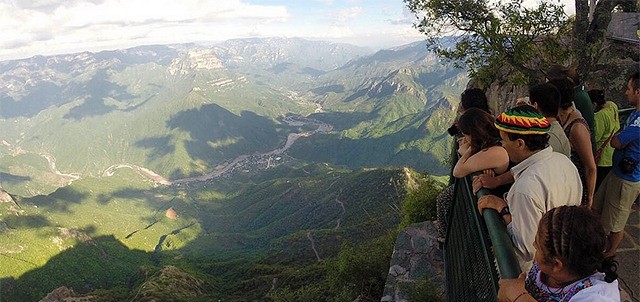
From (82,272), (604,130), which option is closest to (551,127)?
(604,130)

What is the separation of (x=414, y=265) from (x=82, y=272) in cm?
12923

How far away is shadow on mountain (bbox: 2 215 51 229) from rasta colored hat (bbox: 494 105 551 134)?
178 metres

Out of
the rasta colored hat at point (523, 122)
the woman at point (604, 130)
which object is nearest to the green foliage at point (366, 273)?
the woman at point (604, 130)

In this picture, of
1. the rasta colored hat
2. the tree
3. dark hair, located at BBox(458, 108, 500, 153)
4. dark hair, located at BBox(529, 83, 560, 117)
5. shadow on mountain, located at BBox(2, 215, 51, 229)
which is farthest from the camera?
shadow on mountain, located at BBox(2, 215, 51, 229)

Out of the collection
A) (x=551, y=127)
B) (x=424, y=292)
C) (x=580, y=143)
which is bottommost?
(x=424, y=292)

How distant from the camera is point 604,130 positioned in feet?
Result: 21.3

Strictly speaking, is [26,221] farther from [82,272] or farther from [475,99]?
[475,99]

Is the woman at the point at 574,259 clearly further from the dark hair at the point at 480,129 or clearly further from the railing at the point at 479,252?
the dark hair at the point at 480,129

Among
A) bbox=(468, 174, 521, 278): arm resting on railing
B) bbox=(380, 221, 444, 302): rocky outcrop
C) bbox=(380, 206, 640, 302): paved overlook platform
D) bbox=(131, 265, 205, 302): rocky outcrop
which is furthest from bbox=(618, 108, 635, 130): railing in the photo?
bbox=(131, 265, 205, 302): rocky outcrop

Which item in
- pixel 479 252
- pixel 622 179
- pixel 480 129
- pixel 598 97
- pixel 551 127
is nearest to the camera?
pixel 479 252

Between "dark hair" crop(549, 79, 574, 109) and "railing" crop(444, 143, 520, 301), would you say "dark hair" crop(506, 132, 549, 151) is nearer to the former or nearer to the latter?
"railing" crop(444, 143, 520, 301)

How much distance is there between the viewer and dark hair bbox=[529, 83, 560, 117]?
499 cm

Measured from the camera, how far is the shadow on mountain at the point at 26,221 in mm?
140875

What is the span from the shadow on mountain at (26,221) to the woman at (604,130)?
178m
